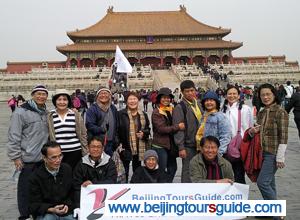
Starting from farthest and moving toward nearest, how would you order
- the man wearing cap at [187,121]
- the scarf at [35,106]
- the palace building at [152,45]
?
the palace building at [152,45] < the man wearing cap at [187,121] < the scarf at [35,106]

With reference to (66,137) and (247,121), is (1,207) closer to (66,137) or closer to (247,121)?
(66,137)

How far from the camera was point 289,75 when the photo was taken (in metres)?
40.6

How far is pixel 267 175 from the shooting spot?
17.0 feet

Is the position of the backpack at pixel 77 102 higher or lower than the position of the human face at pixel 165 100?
higher

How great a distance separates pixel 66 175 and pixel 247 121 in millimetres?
2443

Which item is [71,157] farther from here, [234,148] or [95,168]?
[234,148]

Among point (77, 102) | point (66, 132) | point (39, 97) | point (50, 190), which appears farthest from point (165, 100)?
point (77, 102)

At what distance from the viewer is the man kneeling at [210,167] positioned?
489cm

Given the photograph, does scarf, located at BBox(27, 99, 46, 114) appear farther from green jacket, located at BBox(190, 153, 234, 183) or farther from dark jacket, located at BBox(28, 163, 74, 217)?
green jacket, located at BBox(190, 153, 234, 183)

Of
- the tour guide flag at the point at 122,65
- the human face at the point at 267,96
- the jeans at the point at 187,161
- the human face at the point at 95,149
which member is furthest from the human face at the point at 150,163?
the tour guide flag at the point at 122,65

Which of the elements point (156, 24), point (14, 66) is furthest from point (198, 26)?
point (14, 66)

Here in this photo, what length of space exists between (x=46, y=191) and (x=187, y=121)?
2.22 meters

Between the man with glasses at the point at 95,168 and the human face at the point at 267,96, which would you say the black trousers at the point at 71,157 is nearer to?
the man with glasses at the point at 95,168

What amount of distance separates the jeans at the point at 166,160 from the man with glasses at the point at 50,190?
5.31 feet
